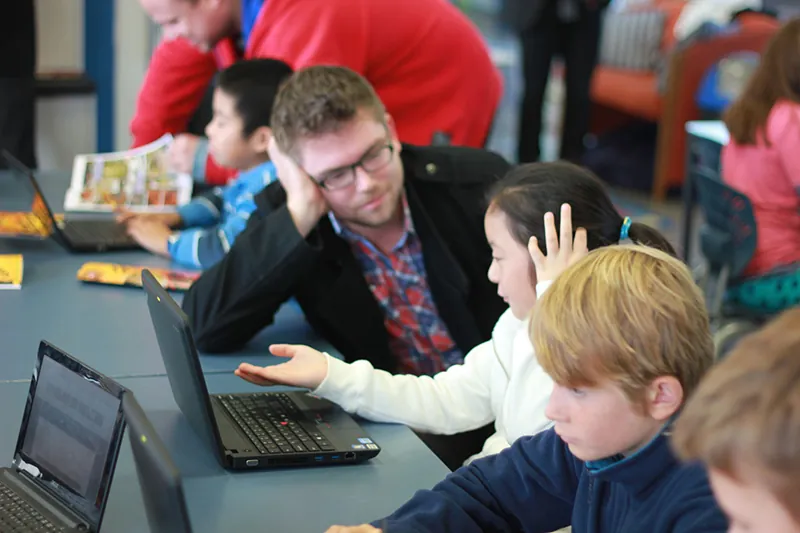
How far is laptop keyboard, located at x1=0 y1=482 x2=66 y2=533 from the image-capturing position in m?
Answer: 1.17

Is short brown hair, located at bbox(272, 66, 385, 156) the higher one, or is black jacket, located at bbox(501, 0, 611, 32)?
short brown hair, located at bbox(272, 66, 385, 156)

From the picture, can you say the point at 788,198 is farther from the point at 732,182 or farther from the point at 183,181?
the point at 183,181

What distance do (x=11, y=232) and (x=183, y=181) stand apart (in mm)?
509

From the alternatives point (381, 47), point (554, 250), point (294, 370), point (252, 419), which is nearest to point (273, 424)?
point (252, 419)

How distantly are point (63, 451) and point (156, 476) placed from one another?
330 millimetres

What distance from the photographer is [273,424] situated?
4.80ft

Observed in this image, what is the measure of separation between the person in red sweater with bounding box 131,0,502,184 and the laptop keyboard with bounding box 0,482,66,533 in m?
1.41

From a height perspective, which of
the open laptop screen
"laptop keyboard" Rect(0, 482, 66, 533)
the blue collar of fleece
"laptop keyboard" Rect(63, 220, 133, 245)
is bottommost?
"laptop keyboard" Rect(63, 220, 133, 245)

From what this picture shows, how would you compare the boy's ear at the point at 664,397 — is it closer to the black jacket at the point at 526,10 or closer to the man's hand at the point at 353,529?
the man's hand at the point at 353,529

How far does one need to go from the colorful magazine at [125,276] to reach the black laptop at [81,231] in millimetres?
174

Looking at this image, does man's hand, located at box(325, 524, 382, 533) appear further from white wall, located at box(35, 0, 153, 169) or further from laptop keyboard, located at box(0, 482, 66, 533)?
white wall, located at box(35, 0, 153, 169)

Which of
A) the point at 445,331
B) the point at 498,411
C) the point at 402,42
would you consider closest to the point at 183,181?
the point at 402,42

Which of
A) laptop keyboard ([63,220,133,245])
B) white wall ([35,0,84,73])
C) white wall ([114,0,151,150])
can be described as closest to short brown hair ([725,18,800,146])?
laptop keyboard ([63,220,133,245])

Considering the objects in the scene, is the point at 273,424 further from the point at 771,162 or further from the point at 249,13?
the point at 771,162
